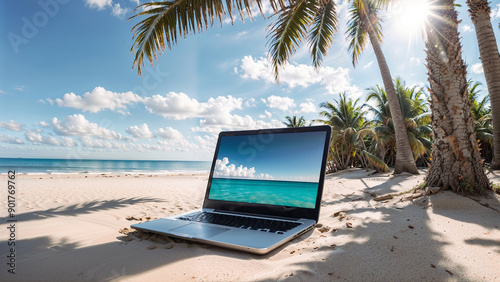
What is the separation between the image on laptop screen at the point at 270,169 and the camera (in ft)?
5.46

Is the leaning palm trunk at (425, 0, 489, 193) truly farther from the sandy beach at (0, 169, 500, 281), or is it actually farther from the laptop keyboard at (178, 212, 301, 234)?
the laptop keyboard at (178, 212, 301, 234)

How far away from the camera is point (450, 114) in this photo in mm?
2879

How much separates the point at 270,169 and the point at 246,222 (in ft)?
1.39

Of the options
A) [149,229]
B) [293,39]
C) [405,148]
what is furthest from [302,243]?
[405,148]

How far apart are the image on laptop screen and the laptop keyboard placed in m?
0.18

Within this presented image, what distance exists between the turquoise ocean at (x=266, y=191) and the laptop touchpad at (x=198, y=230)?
0.41 meters

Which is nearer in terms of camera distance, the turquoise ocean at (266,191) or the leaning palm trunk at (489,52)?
the turquoise ocean at (266,191)

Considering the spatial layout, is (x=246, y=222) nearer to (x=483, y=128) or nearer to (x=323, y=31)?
(x=323, y=31)

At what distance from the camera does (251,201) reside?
71.6 inches

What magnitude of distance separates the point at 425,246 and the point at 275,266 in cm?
81

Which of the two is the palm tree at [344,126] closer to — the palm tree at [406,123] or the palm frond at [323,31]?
the palm tree at [406,123]

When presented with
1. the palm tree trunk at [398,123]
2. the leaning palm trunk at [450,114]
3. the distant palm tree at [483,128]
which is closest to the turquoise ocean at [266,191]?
the leaning palm trunk at [450,114]

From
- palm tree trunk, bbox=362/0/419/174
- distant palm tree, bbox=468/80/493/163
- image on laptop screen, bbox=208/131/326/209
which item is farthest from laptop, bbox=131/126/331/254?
distant palm tree, bbox=468/80/493/163

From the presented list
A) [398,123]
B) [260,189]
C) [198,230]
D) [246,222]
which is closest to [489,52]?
[398,123]
